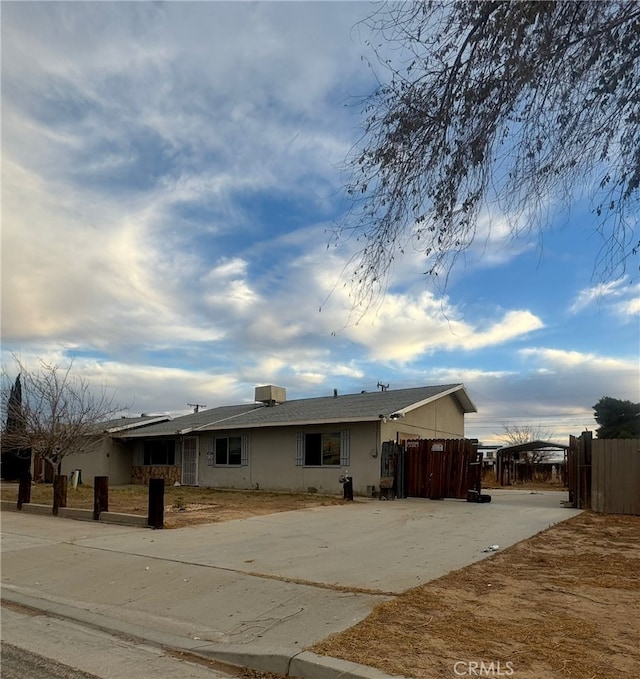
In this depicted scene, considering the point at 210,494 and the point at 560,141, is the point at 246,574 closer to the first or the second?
the point at 560,141

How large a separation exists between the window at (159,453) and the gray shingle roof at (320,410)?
0.79 metres

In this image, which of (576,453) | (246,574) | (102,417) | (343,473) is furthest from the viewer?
(102,417)

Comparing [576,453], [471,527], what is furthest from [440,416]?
[471,527]

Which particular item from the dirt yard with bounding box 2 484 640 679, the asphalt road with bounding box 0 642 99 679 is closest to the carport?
the dirt yard with bounding box 2 484 640 679

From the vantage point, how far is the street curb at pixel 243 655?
4702mm

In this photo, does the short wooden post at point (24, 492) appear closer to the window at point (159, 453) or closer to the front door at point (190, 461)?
the front door at point (190, 461)

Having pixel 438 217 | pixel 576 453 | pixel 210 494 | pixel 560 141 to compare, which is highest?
pixel 560 141

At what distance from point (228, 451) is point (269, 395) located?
4.20 m

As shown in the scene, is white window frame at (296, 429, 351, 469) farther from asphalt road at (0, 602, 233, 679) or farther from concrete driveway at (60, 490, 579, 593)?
asphalt road at (0, 602, 233, 679)

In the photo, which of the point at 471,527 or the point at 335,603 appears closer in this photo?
the point at 335,603

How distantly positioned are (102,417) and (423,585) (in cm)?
2026

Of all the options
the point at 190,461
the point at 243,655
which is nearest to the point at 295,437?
the point at 190,461

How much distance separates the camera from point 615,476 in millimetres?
15000

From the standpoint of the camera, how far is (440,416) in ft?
82.6
